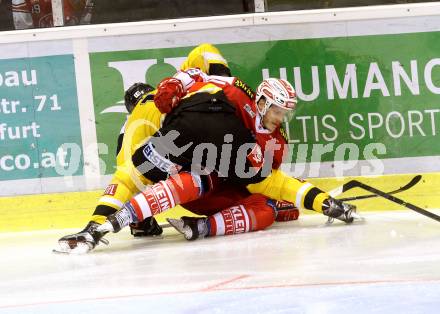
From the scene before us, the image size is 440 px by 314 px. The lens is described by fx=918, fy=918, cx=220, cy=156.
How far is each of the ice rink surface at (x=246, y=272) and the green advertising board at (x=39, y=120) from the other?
50 cm

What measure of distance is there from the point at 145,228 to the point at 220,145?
61 centimetres

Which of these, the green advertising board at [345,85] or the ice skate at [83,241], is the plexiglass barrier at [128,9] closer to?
the green advertising board at [345,85]

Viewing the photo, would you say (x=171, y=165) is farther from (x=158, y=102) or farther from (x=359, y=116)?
(x=359, y=116)

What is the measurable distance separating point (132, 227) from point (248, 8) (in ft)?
4.67

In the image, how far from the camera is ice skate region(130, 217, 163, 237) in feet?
15.2

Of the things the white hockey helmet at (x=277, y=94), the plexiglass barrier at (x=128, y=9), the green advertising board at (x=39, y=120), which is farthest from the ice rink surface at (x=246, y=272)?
the plexiglass barrier at (x=128, y=9)

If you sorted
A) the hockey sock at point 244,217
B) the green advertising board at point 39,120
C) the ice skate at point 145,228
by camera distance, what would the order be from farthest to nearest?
the green advertising board at point 39,120
the ice skate at point 145,228
the hockey sock at point 244,217

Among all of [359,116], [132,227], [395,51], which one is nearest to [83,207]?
[132,227]

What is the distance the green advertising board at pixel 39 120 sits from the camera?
511cm

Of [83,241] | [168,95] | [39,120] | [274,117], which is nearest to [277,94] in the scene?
[274,117]

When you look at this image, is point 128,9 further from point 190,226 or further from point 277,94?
point 190,226

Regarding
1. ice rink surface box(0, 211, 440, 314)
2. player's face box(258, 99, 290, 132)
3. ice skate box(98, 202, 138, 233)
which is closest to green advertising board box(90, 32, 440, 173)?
ice rink surface box(0, 211, 440, 314)

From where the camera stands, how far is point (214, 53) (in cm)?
486

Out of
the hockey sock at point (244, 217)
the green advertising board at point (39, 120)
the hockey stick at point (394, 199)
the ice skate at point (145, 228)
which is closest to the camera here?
the hockey stick at point (394, 199)
